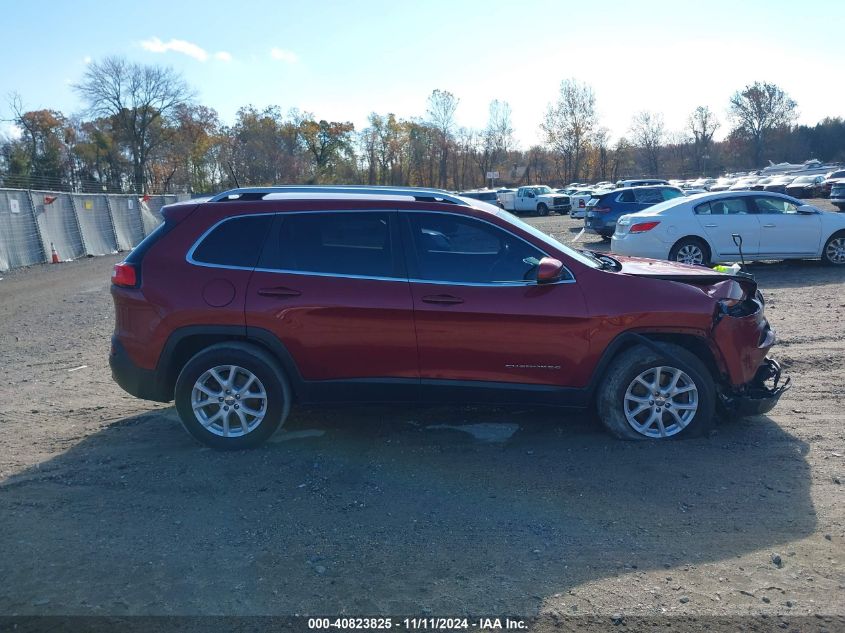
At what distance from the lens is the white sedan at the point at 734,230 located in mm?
13523

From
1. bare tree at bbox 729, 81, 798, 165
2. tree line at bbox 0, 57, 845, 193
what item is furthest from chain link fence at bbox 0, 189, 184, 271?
bare tree at bbox 729, 81, 798, 165

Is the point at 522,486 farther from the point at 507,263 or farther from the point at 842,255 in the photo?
the point at 842,255

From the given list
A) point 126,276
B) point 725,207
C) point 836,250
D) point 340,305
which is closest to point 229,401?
point 340,305

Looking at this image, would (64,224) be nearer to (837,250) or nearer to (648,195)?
(648,195)

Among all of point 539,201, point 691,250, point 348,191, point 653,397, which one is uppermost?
point 348,191

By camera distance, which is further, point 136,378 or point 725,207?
point 725,207

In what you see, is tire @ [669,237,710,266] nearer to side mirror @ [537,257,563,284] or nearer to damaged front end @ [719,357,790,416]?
damaged front end @ [719,357,790,416]

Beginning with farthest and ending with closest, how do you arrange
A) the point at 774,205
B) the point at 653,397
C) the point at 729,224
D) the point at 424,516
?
the point at 774,205 < the point at 729,224 < the point at 653,397 < the point at 424,516

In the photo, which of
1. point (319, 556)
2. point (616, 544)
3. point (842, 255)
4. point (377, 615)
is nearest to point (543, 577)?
point (616, 544)

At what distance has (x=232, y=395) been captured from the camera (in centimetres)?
525

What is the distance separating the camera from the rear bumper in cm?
534

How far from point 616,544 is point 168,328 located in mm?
3447

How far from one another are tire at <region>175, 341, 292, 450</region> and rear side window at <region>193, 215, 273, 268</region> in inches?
25.0

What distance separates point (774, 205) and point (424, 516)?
40.3ft
